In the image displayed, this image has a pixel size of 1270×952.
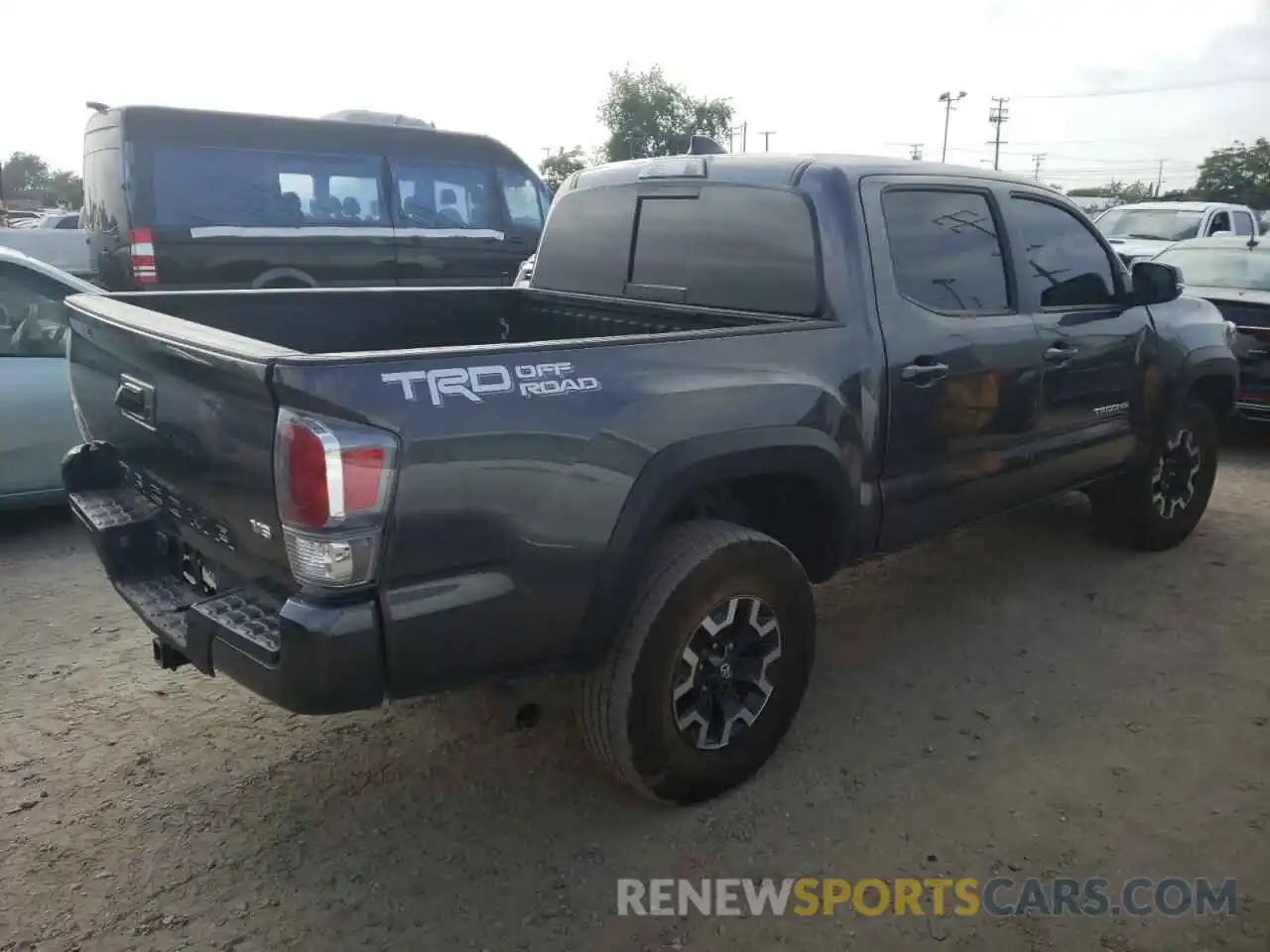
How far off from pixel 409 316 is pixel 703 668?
2028 millimetres

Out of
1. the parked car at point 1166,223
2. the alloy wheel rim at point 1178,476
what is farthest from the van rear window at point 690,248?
the parked car at point 1166,223

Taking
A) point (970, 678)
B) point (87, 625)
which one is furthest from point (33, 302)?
point (970, 678)

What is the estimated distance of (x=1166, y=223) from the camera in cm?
1358

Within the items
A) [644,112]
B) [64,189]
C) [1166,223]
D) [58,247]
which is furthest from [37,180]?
[1166,223]

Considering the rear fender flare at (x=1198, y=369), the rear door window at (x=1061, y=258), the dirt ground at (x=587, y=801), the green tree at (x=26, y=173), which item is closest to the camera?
the dirt ground at (x=587, y=801)

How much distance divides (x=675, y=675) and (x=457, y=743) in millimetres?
935

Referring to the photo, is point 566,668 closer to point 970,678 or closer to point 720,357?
point 720,357

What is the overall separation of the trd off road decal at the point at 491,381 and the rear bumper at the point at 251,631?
500 mm

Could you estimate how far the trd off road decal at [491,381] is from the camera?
7.54ft

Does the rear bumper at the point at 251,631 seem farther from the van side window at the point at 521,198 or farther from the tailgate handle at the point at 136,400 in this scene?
the van side window at the point at 521,198

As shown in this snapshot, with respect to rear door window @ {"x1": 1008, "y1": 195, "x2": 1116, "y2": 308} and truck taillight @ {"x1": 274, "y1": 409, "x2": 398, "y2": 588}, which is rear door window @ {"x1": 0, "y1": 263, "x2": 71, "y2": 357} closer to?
truck taillight @ {"x1": 274, "y1": 409, "x2": 398, "y2": 588}

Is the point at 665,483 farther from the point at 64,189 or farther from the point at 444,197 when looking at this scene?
the point at 64,189

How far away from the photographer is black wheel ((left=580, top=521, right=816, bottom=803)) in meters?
2.77

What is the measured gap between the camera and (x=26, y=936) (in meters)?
2.47
